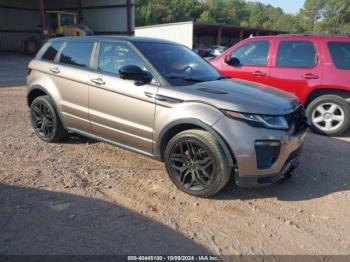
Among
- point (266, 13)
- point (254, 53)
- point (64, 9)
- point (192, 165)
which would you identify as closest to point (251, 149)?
point (192, 165)

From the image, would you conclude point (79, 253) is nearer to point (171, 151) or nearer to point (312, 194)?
point (171, 151)

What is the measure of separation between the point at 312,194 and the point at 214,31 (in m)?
44.4

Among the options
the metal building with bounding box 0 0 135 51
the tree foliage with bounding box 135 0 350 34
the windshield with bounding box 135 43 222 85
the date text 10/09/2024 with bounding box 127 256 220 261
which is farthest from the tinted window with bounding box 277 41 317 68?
the tree foliage with bounding box 135 0 350 34

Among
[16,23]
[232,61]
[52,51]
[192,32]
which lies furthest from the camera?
[192,32]

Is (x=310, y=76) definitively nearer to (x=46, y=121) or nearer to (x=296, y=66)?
(x=296, y=66)

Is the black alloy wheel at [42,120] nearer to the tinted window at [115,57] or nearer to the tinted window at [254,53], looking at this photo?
the tinted window at [115,57]

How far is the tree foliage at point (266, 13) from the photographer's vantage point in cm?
8112

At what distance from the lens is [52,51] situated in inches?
221

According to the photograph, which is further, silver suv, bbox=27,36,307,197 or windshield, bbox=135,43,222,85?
windshield, bbox=135,43,222,85

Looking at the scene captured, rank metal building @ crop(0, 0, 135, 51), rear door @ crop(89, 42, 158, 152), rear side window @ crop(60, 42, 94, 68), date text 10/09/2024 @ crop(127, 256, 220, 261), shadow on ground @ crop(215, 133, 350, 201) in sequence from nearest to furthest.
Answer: date text 10/09/2024 @ crop(127, 256, 220, 261) → shadow on ground @ crop(215, 133, 350, 201) → rear door @ crop(89, 42, 158, 152) → rear side window @ crop(60, 42, 94, 68) → metal building @ crop(0, 0, 135, 51)

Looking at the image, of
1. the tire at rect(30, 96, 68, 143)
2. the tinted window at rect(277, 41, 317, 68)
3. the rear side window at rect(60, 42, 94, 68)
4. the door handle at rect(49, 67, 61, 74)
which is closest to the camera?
the rear side window at rect(60, 42, 94, 68)

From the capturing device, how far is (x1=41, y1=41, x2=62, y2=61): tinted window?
554 cm

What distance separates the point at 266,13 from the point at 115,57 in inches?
5082

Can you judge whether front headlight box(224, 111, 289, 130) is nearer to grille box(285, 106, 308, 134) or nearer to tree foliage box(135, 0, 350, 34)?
grille box(285, 106, 308, 134)
